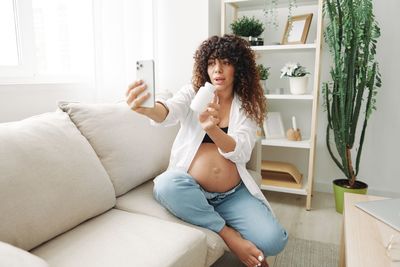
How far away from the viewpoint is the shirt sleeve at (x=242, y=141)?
128 centimetres

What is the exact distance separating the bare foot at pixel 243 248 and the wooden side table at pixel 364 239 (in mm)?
330

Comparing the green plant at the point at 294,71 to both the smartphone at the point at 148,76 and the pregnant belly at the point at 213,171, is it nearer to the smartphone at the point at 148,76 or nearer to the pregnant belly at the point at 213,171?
the pregnant belly at the point at 213,171

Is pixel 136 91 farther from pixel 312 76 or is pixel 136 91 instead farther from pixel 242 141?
pixel 312 76

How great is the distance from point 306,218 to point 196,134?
3.70 feet

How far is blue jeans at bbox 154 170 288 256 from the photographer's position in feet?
3.96

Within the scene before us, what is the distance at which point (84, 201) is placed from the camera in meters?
1.13

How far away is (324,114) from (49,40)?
189 cm

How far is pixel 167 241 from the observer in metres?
1.01

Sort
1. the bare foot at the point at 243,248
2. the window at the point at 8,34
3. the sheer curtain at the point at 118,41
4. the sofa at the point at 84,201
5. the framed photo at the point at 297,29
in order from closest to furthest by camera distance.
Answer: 1. the sofa at the point at 84,201
2. the bare foot at the point at 243,248
3. the window at the point at 8,34
4. the sheer curtain at the point at 118,41
5. the framed photo at the point at 297,29

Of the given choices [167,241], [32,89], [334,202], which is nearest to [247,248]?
[167,241]

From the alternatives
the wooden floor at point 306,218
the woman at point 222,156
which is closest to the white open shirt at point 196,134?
the woman at point 222,156

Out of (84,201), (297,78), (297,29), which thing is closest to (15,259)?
(84,201)

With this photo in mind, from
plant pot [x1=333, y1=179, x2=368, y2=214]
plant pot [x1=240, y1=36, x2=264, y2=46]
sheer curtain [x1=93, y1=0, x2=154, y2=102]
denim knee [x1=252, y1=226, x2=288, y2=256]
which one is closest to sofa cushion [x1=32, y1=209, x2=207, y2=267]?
denim knee [x1=252, y1=226, x2=288, y2=256]

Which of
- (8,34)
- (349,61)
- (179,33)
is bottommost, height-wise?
(349,61)
